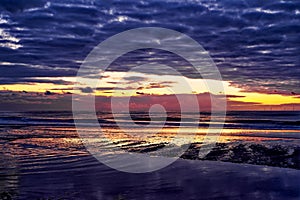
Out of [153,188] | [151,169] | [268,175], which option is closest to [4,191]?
[153,188]

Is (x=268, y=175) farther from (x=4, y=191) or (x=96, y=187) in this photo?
(x=4, y=191)

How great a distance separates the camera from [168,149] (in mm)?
19375

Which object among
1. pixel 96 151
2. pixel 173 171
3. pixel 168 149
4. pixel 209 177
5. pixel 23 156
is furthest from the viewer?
pixel 168 149

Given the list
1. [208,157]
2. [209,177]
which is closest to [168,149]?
[208,157]

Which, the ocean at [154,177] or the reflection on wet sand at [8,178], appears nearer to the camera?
the reflection on wet sand at [8,178]

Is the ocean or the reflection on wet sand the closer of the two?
the reflection on wet sand

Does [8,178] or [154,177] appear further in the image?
[154,177]

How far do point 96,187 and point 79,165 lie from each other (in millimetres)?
3790

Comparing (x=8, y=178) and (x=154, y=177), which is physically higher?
(x=8, y=178)

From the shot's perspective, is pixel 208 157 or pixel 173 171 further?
pixel 208 157

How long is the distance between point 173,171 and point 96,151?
6.21 meters

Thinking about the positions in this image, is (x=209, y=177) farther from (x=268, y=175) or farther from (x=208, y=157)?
(x=208, y=157)

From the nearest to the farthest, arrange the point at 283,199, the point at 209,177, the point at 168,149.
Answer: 1. the point at 283,199
2. the point at 209,177
3. the point at 168,149

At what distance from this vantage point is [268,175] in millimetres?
12555
